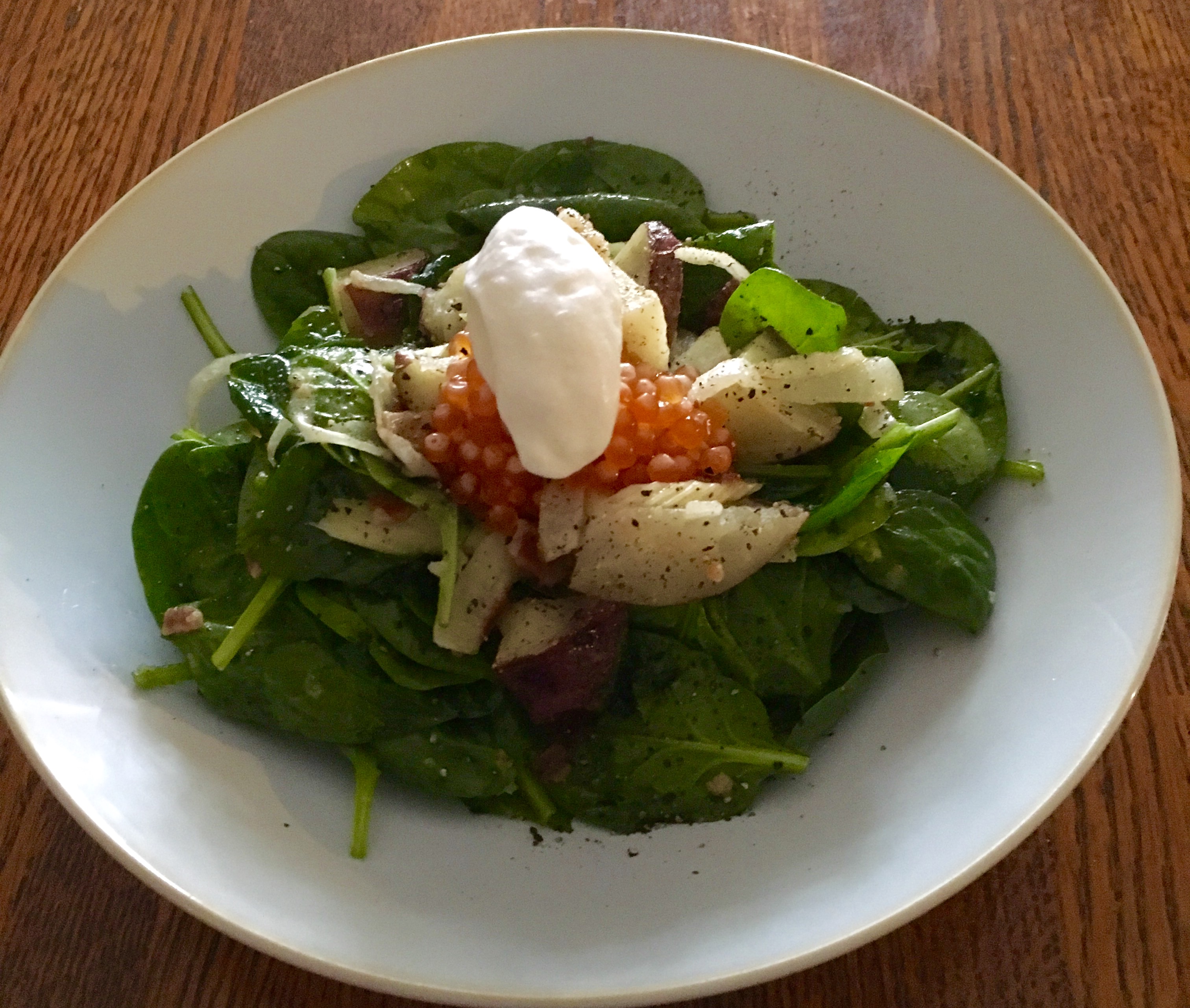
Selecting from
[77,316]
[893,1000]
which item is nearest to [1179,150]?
[893,1000]

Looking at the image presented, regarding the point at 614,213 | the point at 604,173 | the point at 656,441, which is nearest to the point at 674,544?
the point at 656,441

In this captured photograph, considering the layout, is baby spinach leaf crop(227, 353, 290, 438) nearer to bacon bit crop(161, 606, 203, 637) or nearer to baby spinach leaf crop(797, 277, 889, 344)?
bacon bit crop(161, 606, 203, 637)

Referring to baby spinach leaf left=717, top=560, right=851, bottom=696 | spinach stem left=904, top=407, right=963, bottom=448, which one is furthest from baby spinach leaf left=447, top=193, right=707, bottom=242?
baby spinach leaf left=717, top=560, right=851, bottom=696

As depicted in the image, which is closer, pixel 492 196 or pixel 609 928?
pixel 609 928

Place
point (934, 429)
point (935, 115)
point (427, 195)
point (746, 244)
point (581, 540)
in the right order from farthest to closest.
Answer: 1. point (935, 115)
2. point (427, 195)
3. point (746, 244)
4. point (934, 429)
5. point (581, 540)

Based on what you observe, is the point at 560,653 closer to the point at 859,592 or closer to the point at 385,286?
the point at 859,592

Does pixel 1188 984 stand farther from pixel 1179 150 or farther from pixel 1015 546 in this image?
pixel 1179 150
